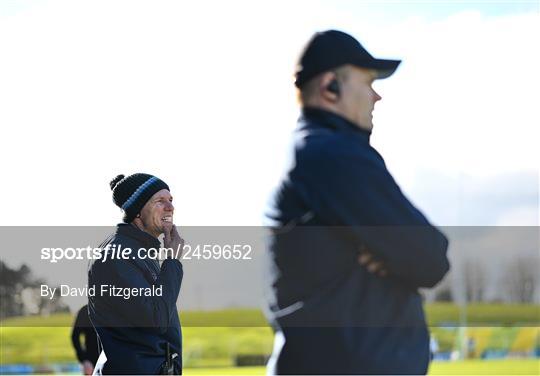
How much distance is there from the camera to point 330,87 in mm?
3387

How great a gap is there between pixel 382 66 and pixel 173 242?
9.13 feet

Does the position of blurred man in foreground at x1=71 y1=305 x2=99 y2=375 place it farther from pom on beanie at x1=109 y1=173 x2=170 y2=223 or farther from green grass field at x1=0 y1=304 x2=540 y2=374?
pom on beanie at x1=109 y1=173 x2=170 y2=223

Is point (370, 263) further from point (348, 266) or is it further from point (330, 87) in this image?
point (330, 87)

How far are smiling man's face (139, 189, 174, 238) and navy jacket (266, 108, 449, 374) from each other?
298cm

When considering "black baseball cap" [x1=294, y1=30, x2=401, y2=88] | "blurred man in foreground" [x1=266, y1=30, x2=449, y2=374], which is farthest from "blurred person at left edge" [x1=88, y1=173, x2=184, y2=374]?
"black baseball cap" [x1=294, y1=30, x2=401, y2=88]

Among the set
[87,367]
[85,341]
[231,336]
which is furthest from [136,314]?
[231,336]

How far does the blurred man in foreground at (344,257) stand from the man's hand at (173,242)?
2.65 m

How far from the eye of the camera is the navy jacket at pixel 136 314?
5.77m

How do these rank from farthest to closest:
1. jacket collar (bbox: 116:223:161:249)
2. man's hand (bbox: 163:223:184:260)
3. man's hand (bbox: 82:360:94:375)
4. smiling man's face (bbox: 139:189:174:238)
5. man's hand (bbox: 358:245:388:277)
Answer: man's hand (bbox: 82:360:94:375) → smiling man's face (bbox: 139:189:174:238) → jacket collar (bbox: 116:223:161:249) → man's hand (bbox: 163:223:184:260) → man's hand (bbox: 358:245:388:277)

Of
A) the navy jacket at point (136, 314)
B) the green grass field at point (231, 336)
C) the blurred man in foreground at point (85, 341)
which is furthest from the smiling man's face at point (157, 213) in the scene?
the blurred man in foreground at point (85, 341)

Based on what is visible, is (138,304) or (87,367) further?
(87,367)

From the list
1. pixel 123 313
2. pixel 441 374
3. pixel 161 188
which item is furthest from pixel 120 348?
pixel 441 374

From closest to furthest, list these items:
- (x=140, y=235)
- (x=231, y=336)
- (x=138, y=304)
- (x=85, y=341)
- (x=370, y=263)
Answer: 1. (x=370, y=263)
2. (x=138, y=304)
3. (x=140, y=235)
4. (x=85, y=341)
5. (x=231, y=336)

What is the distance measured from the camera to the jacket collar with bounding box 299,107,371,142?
11.0 ft
